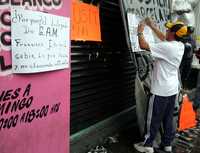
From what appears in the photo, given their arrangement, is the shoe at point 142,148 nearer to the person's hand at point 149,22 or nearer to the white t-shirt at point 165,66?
the white t-shirt at point 165,66

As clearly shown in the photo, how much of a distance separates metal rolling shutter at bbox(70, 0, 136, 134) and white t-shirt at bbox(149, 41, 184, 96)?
2.53 ft

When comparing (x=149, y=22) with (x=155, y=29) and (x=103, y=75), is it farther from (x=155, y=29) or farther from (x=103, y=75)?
(x=103, y=75)

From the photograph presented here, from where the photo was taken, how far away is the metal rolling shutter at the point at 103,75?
4.55 meters

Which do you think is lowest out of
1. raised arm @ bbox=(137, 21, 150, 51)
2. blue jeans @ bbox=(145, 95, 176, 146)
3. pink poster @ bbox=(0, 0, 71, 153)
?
blue jeans @ bbox=(145, 95, 176, 146)

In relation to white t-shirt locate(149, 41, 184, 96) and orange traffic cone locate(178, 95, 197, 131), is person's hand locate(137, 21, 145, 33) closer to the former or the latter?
white t-shirt locate(149, 41, 184, 96)

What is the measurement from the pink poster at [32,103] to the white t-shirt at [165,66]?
161cm

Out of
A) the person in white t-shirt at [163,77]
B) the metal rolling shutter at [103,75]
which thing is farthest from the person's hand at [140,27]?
the metal rolling shutter at [103,75]

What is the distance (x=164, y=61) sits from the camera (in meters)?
4.66

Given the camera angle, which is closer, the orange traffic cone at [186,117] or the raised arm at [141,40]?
the raised arm at [141,40]

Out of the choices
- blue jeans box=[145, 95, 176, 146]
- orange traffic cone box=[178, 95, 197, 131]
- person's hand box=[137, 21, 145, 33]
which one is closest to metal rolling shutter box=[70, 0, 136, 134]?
person's hand box=[137, 21, 145, 33]

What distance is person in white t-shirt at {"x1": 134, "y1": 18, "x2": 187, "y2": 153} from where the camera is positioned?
4.59 m

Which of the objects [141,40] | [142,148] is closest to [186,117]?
[142,148]

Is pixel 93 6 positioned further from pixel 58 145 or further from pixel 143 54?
pixel 58 145

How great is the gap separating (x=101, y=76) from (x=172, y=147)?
1598mm
